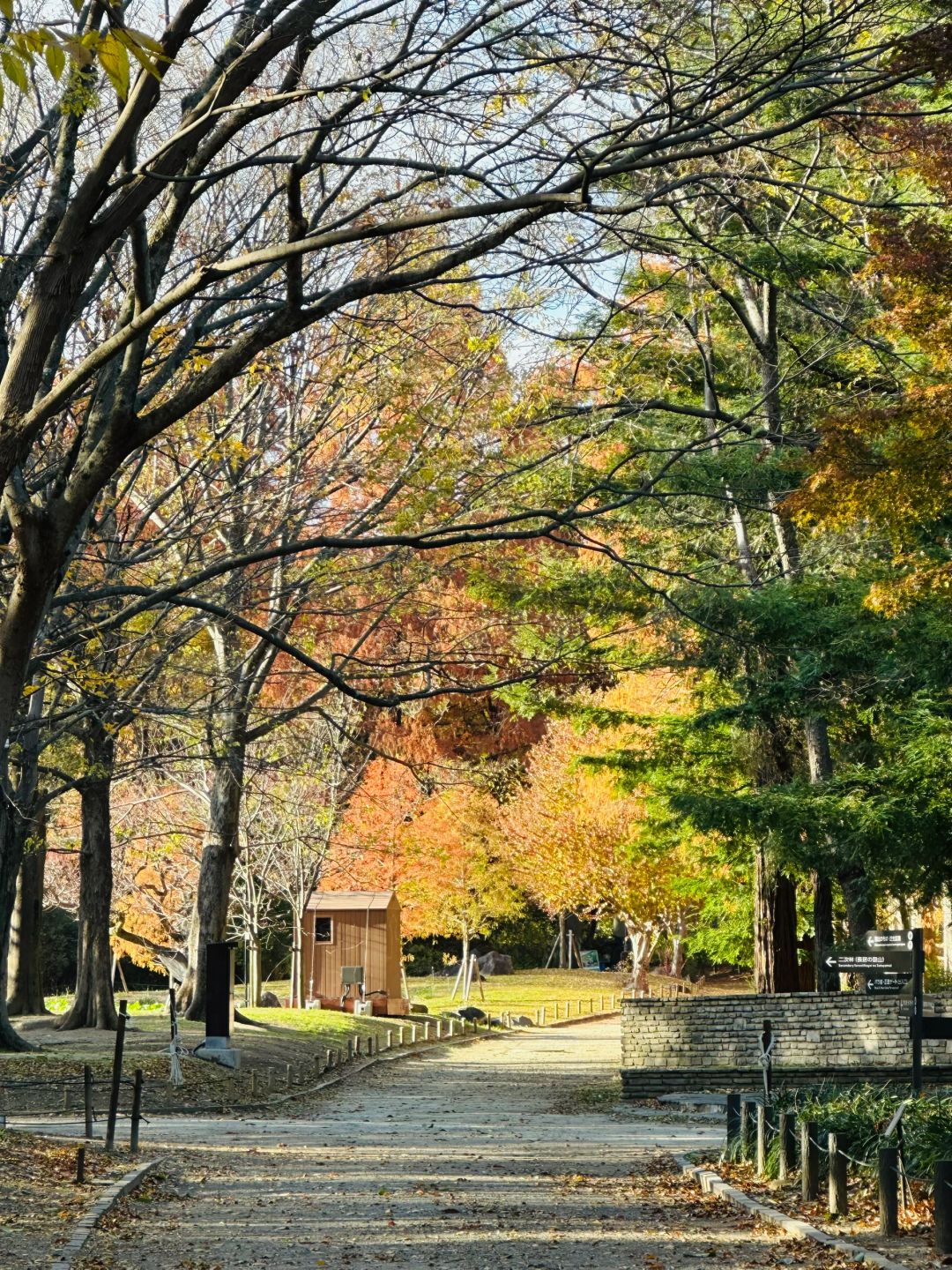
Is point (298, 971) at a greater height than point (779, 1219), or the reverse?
point (298, 971)

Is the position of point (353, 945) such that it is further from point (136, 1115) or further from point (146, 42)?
point (146, 42)

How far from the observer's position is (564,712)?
24.8 meters

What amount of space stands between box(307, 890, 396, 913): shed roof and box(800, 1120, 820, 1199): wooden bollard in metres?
27.3

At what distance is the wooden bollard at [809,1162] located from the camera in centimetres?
1080

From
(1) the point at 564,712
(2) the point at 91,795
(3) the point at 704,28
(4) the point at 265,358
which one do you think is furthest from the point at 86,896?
(3) the point at 704,28

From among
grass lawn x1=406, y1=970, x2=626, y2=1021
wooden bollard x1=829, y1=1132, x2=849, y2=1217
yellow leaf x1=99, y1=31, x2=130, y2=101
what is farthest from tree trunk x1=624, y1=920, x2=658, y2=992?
yellow leaf x1=99, y1=31, x2=130, y2=101

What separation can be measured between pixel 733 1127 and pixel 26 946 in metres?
19.4

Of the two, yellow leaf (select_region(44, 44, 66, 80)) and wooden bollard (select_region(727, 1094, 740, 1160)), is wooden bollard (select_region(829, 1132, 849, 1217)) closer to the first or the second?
wooden bollard (select_region(727, 1094, 740, 1160))

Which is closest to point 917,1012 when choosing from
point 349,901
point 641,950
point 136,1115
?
point 136,1115

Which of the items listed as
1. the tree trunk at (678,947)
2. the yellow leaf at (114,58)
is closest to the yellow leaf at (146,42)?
the yellow leaf at (114,58)

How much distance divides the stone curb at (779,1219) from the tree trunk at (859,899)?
7885 millimetres

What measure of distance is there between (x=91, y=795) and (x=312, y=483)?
32.6 ft

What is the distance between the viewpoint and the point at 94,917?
25.1 meters

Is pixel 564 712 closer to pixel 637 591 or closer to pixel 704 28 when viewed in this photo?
pixel 637 591
